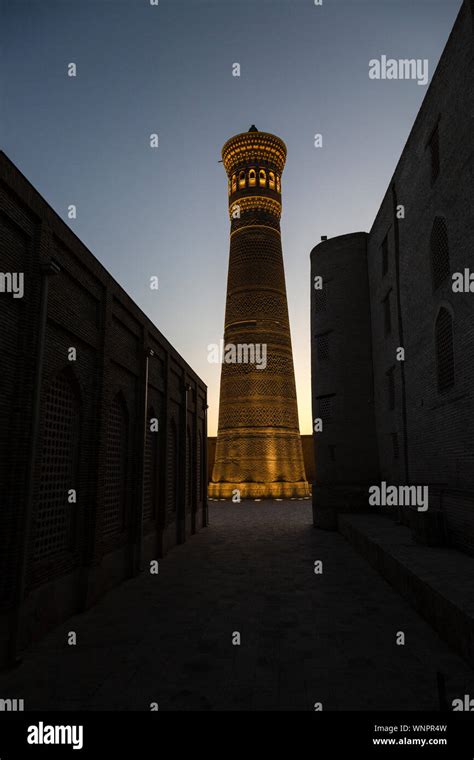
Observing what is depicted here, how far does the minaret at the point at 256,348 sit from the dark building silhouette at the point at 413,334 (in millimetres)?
10539

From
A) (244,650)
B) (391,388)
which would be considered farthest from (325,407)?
(244,650)

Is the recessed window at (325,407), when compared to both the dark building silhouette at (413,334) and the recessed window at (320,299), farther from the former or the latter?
the recessed window at (320,299)

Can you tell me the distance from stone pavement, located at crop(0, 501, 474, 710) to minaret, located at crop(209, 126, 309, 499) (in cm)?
1989

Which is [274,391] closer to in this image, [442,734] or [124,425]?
[124,425]

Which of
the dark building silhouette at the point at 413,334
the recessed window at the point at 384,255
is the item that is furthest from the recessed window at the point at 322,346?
the recessed window at the point at 384,255

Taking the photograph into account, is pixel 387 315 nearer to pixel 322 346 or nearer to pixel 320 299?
pixel 322 346

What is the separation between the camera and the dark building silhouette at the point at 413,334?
10.4 m

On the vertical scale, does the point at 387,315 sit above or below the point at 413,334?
above

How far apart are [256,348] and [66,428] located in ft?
79.2

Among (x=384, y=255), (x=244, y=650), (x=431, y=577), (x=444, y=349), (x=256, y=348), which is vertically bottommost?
(x=244, y=650)

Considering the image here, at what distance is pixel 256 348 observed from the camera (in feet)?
106

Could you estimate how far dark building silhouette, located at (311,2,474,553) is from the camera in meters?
10.4

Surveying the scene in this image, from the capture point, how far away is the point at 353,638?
705 centimetres

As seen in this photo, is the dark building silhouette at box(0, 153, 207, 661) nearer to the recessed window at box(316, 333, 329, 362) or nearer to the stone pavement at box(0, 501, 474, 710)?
the stone pavement at box(0, 501, 474, 710)
